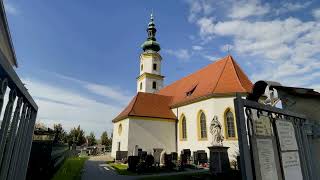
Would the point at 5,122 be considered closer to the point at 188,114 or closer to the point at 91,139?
the point at 188,114

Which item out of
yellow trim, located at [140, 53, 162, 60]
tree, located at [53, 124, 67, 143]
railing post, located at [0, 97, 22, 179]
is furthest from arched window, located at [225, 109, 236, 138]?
railing post, located at [0, 97, 22, 179]

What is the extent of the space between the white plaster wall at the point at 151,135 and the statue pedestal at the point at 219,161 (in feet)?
40.8

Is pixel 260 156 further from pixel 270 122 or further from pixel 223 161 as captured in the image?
pixel 223 161

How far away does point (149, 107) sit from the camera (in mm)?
26359

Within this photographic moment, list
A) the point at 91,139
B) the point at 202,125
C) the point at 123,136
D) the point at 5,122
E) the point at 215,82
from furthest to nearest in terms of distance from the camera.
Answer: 1. the point at 91,139
2. the point at 123,136
3. the point at 202,125
4. the point at 215,82
5. the point at 5,122

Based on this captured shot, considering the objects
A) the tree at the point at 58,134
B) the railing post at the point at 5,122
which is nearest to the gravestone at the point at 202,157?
the tree at the point at 58,134

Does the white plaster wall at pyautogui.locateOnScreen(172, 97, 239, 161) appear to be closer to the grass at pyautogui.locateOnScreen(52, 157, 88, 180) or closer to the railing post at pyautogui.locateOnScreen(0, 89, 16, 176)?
the grass at pyautogui.locateOnScreen(52, 157, 88, 180)

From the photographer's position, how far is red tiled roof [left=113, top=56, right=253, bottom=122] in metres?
21.4

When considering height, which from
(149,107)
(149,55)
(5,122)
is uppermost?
(149,55)

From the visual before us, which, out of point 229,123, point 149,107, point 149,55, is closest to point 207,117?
point 229,123

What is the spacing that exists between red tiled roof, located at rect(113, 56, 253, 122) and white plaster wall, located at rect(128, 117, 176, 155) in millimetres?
815

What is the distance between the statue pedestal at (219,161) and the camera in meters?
12.0

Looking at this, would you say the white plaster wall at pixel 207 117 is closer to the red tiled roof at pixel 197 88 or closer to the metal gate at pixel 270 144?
the red tiled roof at pixel 197 88

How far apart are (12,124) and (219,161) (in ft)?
39.0
